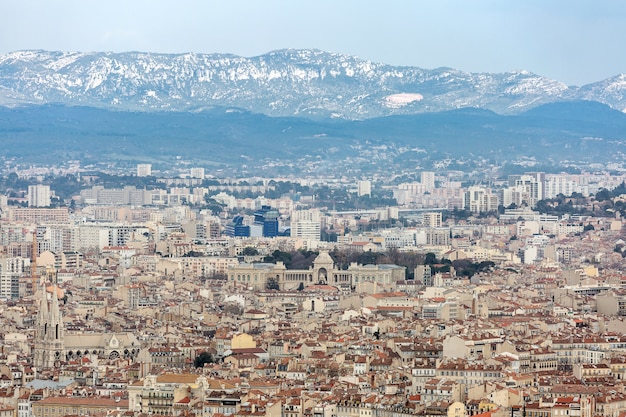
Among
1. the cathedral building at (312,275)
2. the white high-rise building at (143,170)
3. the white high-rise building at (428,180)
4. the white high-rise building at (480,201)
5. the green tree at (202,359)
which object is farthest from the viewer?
the white high-rise building at (143,170)

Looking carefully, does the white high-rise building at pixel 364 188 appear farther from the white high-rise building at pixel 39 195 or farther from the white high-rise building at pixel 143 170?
the white high-rise building at pixel 39 195

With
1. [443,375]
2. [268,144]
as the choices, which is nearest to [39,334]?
[443,375]

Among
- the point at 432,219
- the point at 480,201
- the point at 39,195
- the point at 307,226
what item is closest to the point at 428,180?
the point at 39,195

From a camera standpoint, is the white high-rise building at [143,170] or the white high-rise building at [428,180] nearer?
the white high-rise building at [428,180]

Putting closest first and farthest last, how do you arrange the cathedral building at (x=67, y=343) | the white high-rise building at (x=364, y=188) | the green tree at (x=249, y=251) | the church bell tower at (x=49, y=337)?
the church bell tower at (x=49, y=337)
the cathedral building at (x=67, y=343)
the green tree at (x=249, y=251)
the white high-rise building at (x=364, y=188)

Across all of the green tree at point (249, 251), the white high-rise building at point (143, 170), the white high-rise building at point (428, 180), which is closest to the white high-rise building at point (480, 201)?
the white high-rise building at point (428, 180)
